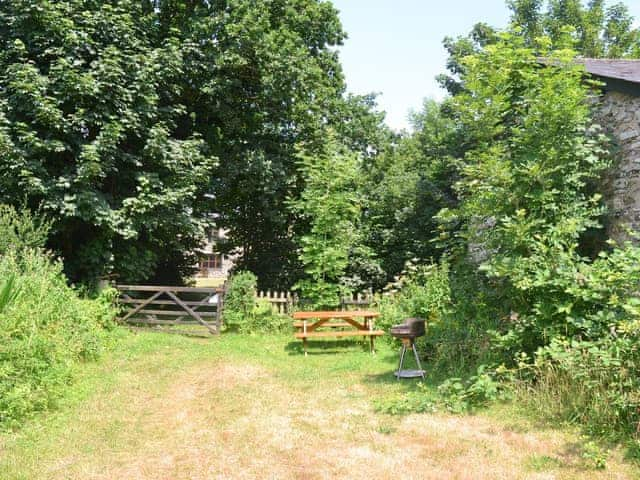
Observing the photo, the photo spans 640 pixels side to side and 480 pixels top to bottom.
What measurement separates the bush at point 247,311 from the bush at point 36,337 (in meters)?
3.01

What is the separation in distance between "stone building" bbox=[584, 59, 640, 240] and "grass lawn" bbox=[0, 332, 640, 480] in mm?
3376

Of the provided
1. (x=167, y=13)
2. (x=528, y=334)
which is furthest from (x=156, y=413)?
(x=167, y=13)

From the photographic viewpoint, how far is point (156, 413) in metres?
6.12

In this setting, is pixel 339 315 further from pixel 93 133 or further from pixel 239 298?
pixel 93 133

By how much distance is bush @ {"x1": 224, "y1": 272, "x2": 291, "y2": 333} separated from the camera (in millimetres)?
11430

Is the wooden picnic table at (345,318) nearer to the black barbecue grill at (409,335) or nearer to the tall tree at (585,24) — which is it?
the black barbecue grill at (409,335)

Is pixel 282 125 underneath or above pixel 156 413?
above

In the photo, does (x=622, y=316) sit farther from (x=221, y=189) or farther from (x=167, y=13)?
(x=167, y=13)

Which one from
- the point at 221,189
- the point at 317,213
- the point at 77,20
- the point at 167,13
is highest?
the point at 167,13

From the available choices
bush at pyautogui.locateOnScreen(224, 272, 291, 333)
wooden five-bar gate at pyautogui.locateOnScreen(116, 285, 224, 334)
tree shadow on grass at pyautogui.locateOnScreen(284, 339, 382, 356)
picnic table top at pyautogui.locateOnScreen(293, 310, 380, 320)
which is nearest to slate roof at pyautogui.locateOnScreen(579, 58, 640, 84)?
picnic table top at pyautogui.locateOnScreen(293, 310, 380, 320)

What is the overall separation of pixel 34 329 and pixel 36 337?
0.49ft

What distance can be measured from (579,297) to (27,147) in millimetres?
10083

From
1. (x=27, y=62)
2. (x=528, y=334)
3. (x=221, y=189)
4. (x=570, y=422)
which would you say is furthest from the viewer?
(x=221, y=189)

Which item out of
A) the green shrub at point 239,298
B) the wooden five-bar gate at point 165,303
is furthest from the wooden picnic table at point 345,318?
the wooden five-bar gate at point 165,303
